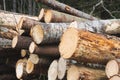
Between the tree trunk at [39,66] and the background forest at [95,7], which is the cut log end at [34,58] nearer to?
the tree trunk at [39,66]

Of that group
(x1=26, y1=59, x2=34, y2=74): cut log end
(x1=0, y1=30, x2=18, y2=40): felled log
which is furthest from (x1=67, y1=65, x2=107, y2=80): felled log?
(x1=0, y1=30, x2=18, y2=40): felled log

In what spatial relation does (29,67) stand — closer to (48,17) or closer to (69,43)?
(48,17)

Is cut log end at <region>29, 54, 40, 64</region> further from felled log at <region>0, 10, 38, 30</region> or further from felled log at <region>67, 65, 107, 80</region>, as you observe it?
felled log at <region>0, 10, 38, 30</region>

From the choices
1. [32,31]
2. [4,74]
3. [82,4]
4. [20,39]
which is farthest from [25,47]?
[82,4]

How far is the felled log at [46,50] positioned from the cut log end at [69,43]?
66 cm

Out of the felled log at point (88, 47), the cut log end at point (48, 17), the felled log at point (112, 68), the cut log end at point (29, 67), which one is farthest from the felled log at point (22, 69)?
the felled log at point (112, 68)

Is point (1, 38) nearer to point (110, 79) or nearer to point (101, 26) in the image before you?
point (101, 26)

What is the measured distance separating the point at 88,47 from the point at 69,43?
0.23m

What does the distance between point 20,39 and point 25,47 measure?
0.21 metres

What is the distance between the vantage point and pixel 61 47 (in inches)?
157

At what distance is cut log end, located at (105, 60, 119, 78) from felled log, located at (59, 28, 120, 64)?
0.12 meters

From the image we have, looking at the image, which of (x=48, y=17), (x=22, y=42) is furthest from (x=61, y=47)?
(x=48, y=17)

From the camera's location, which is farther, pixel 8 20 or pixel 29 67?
pixel 8 20

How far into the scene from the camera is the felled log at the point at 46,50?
15.3ft
